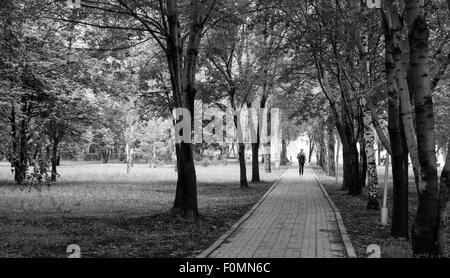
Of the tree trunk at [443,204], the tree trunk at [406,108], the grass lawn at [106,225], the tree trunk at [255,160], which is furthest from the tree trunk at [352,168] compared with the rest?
the tree trunk at [443,204]

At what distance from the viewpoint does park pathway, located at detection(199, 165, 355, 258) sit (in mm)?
7977

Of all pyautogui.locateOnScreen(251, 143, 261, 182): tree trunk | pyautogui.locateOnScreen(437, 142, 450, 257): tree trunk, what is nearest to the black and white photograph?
pyautogui.locateOnScreen(437, 142, 450, 257): tree trunk

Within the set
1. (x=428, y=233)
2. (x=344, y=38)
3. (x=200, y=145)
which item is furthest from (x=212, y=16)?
(x=200, y=145)

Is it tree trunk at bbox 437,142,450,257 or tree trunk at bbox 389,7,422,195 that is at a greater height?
tree trunk at bbox 389,7,422,195

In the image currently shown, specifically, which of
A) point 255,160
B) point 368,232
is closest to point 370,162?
point 368,232

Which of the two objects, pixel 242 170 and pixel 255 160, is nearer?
pixel 242 170

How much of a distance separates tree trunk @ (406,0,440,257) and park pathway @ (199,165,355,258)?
1420 mm

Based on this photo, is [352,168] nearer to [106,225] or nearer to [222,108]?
[222,108]

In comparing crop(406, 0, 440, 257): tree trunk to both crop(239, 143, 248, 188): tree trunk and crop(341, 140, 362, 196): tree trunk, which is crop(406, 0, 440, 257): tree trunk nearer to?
crop(341, 140, 362, 196): tree trunk

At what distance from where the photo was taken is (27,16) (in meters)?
11.4

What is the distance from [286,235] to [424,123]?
161 inches

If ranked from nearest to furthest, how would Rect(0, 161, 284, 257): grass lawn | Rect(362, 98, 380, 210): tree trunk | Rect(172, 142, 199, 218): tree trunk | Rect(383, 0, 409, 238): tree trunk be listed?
Rect(0, 161, 284, 257): grass lawn → Rect(383, 0, 409, 238): tree trunk → Rect(172, 142, 199, 218): tree trunk → Rect(362, 98, 380, 210): tree trunk

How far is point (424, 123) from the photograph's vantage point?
685 cm
